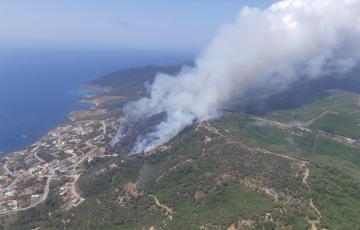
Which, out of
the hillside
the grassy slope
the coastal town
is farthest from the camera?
the coastal town

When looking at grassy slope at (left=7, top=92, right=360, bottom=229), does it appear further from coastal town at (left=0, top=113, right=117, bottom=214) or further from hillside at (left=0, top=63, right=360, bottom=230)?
coastal town at (left=0, top=113, right=117, bottom=214)

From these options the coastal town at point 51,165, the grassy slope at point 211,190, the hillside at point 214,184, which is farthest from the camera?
the coastal town at point 51,165

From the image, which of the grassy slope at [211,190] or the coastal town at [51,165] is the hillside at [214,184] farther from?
the coastal town at [51,165]

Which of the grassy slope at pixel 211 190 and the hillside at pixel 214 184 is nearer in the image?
the grassy slope at pixel 211 190

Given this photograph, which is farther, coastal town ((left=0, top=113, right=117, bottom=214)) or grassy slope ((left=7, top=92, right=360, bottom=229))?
coastal town ((left=0, top=113, right=117, bottom=214))

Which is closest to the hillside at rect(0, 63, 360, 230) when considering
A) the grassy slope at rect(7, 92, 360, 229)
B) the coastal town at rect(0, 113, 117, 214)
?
the grassy slope at rect(7, 92, 360, 229)

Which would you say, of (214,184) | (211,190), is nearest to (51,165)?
(214,184)

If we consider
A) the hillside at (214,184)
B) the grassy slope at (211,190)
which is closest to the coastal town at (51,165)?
the hillside at (214,184)

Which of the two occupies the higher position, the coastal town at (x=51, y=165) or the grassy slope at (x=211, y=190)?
the grassy slope at (x=211, y=190)
